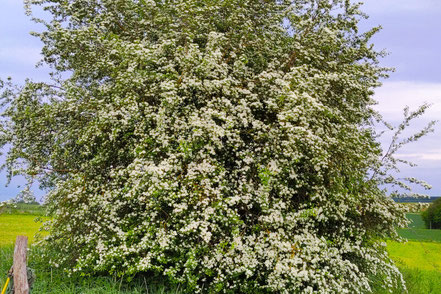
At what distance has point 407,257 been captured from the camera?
1627 centimetres

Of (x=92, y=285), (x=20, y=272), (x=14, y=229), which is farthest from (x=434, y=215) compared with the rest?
(x=20, y=272)

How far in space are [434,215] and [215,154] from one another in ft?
101

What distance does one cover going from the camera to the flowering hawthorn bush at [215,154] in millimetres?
6402

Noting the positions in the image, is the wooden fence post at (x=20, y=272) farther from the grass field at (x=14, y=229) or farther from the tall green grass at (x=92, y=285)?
the grass field at (x=14, y=229)

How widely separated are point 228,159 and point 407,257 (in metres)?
12.8

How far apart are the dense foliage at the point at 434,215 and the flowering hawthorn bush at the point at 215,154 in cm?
2690

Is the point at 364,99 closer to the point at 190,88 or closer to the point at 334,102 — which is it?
the point at 334,102

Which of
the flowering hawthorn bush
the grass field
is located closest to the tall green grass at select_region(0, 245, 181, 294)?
the flowering hawthorn bush

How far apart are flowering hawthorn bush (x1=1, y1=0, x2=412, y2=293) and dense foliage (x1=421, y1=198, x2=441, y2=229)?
88.2 feet

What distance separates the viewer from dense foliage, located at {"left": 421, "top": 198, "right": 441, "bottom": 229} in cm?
3103

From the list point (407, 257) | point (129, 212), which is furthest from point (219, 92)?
point (407, 257)

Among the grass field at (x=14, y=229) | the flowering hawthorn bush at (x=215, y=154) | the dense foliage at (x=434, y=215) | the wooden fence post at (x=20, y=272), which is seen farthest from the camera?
the dense foliage at (x=434, y=215)

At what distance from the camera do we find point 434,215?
31.3 metres

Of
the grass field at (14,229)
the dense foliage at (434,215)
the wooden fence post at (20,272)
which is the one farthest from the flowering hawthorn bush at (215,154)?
the dense foliage at (434,215)
